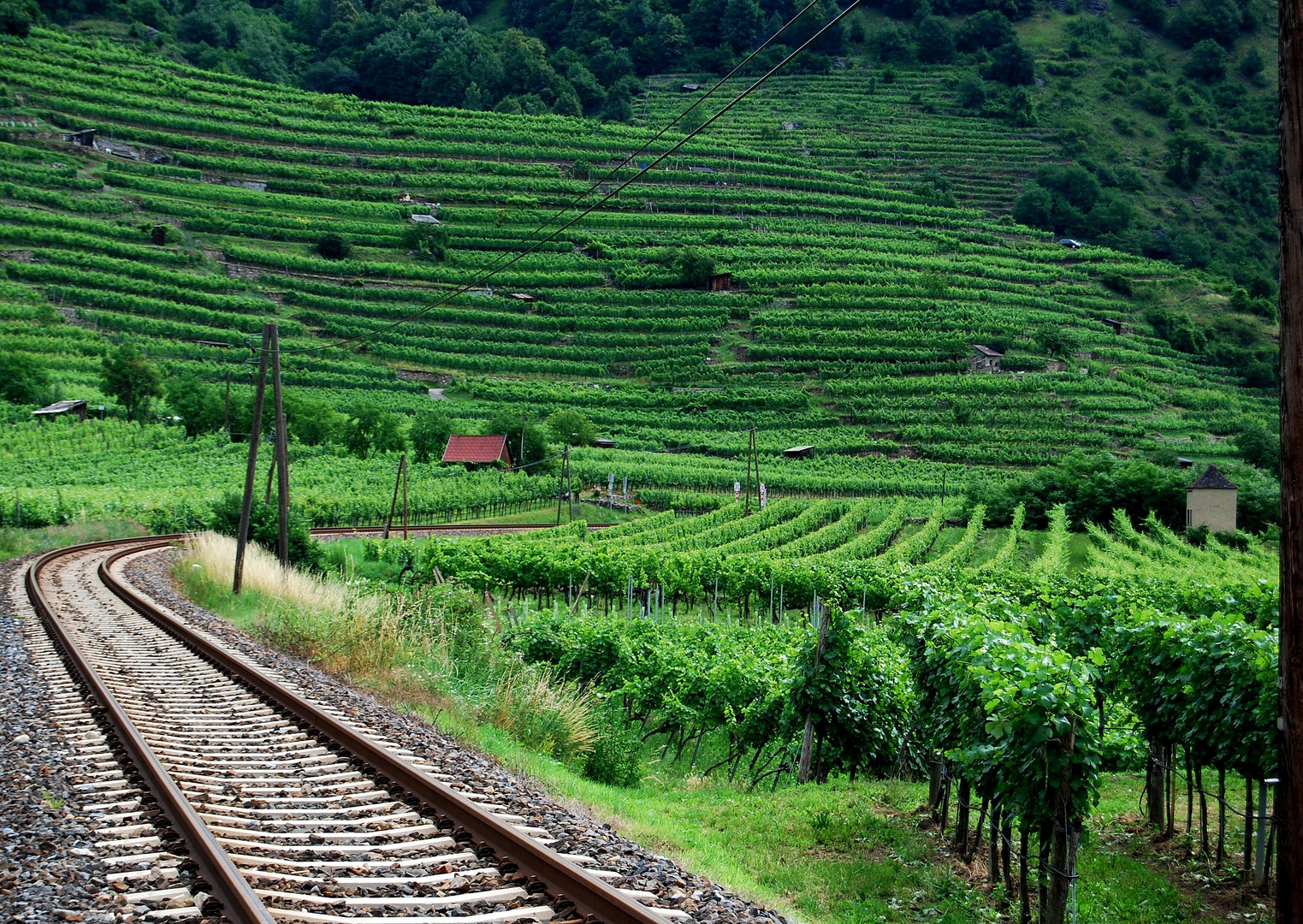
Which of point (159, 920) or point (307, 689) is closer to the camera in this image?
point (159, 920)

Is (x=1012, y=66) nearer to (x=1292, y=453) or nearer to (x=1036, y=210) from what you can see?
(x=1036, y=210)

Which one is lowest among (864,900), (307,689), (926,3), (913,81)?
(864,900)

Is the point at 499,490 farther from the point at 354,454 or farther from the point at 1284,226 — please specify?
the point at 1284,226

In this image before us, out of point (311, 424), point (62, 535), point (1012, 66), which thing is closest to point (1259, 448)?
point (311, 424)

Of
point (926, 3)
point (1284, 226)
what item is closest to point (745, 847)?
point (1284, 226)

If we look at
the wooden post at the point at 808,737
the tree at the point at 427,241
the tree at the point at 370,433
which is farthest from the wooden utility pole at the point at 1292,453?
the tree at the point at 427,241

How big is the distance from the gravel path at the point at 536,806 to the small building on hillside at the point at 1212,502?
38.6m

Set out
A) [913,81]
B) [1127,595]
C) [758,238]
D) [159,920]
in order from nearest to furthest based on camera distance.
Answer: [159,920], [1127,595], [758,238], [913,81]

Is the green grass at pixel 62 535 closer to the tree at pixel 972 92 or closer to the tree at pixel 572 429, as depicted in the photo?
the tree at pixel 572 429

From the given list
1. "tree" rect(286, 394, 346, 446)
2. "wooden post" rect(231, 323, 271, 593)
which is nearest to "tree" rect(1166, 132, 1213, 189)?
"tree" rect(286, 394, 346, 446)

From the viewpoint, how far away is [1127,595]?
43.8 ft

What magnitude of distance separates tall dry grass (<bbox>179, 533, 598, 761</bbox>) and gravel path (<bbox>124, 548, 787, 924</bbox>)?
0.39 m

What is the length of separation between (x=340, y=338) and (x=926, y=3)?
387 feet

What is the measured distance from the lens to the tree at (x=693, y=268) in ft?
266
